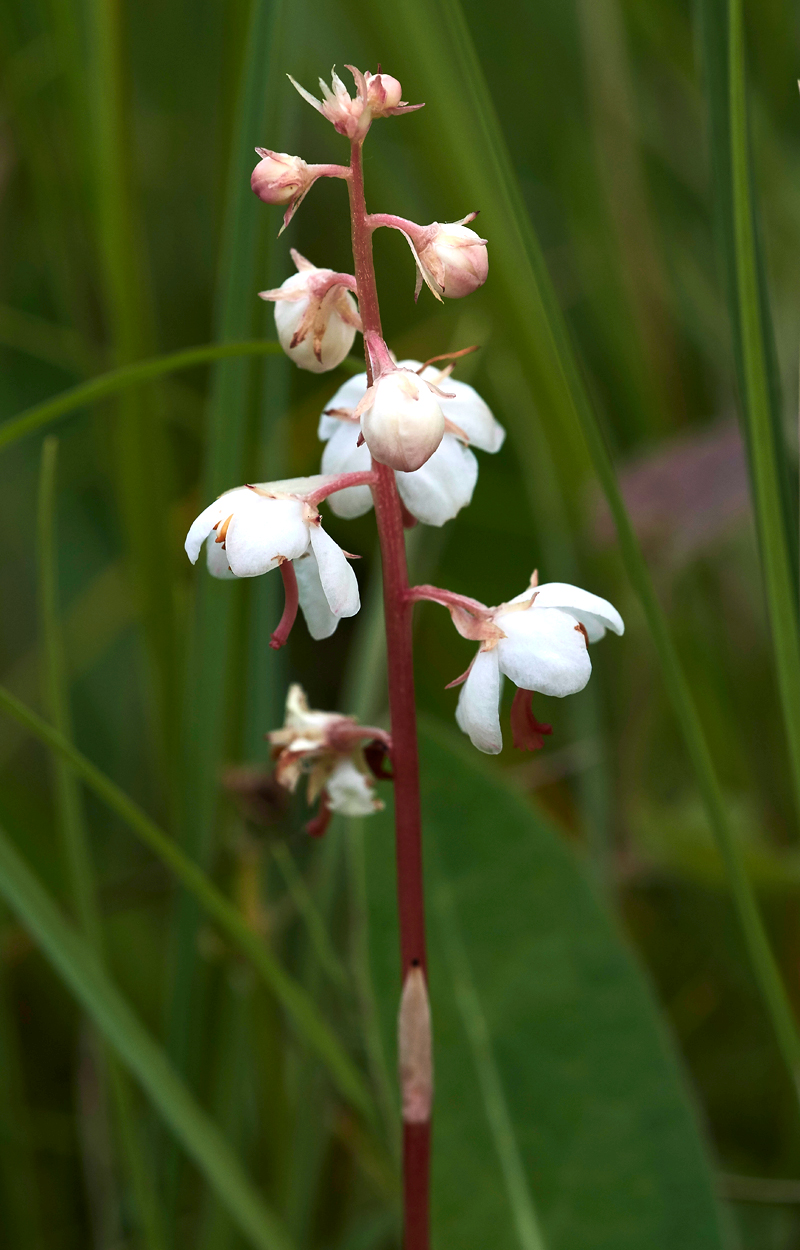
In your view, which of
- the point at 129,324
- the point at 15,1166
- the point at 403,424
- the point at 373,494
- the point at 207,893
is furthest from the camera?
the point at 129,324

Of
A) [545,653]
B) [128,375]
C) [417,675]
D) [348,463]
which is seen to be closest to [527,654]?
[545,653]

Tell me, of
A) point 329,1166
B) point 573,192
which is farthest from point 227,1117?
point 573,192

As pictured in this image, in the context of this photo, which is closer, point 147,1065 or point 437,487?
point 437,487

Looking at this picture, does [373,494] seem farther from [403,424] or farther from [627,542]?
[627,542]

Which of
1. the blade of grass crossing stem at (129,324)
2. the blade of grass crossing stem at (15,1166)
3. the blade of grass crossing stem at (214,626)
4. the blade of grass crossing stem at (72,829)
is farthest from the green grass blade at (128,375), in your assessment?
the blade of grass crossing stem at (15,1166)

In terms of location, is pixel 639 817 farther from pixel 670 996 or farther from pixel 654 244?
pixel 654 244

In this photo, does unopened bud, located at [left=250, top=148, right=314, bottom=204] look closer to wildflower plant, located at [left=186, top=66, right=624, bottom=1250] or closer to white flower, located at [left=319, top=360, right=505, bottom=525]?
wildflower plant, located at [left=186, top=66, right=624, bottom=1250]
